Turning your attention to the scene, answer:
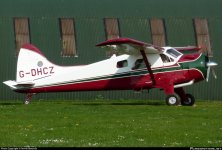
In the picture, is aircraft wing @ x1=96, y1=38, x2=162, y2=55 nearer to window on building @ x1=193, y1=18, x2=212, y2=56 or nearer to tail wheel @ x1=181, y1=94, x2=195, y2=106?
tail wheel @ x1=181, y1=94, x2=195, y2=106

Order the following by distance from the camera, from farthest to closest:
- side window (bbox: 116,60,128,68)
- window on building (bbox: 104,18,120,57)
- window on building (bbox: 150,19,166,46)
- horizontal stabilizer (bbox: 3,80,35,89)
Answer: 1. window on building (bbox: 150,19,166,46)
2. window on building (bbox: 104,18,120,57)
3. horizontal stabilizer (bbox: 3,80,35,89)
4. side window (bbox: 116,60,128,68)

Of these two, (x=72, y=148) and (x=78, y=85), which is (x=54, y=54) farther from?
(x=72, y=148)

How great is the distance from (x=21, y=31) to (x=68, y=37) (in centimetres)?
287

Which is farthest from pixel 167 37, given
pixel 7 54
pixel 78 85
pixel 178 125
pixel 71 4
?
pixel 178 125

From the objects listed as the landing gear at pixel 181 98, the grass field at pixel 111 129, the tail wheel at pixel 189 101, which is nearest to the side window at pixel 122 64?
the landing gear at pixel 181 98

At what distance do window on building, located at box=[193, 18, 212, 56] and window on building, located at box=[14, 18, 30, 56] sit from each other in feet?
34.7

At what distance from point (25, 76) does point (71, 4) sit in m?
11.5

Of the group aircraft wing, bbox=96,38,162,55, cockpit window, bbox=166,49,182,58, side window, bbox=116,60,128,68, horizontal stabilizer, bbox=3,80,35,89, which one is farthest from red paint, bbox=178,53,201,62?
horizontal stabilizer, bbox=3,80,35,89

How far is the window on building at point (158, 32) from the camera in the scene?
124 feet

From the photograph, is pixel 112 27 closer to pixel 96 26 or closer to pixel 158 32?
pixel 96 26

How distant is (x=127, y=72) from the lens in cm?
2653

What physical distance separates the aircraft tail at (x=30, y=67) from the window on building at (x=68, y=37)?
9077mm

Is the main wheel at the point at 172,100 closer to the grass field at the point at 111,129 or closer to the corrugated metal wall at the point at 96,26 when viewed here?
the grass field at the point at 111,129

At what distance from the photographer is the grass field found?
12789 mm
